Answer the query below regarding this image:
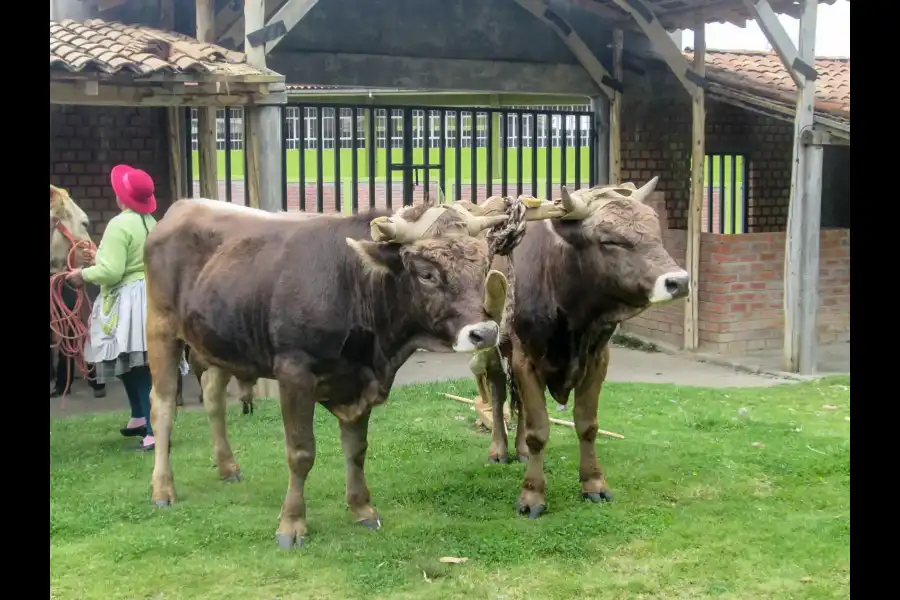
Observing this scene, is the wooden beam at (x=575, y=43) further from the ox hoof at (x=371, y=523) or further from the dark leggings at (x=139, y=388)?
the ox hoof at (x=371, y=523)

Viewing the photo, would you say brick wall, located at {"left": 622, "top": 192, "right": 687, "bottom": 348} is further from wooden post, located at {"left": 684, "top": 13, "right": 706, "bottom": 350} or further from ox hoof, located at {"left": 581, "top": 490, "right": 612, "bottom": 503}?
ox hoof, located at {"left": 581, "top": 490, "right": 612, "bottom": 503}

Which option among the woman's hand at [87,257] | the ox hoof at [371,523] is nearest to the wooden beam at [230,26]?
the woman's hand at [87,257]

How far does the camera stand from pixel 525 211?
512 cm

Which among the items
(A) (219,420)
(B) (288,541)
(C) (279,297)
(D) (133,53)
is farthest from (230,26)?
(B) (288,541)

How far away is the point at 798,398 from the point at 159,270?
5760 millimetres

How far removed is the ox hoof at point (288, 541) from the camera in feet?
16.2

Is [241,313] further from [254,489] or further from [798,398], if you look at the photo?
[798,398]

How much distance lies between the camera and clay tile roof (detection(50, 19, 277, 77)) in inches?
276

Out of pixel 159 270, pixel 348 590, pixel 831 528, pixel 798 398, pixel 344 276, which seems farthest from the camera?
pixel 798 398

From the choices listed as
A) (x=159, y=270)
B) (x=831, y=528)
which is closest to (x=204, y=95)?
(x=159, y=270)

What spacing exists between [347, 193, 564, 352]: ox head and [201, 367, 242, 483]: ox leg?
6.11 ft

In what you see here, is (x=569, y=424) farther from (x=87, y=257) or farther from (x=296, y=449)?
(x=87, y=257)

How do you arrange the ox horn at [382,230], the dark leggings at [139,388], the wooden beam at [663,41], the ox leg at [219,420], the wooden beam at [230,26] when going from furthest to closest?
the wooden beam at [663,41] → the wooden beam at [230,26] → the dark leggings at [139,388] → the ox leg at [219,420] → the ox horn at [382,230]

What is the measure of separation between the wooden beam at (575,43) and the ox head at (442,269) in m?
6.81
